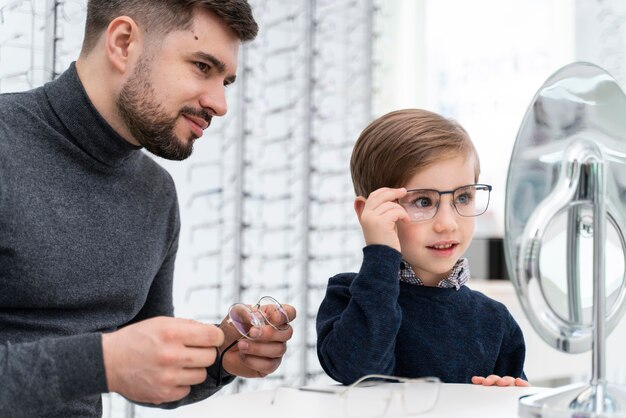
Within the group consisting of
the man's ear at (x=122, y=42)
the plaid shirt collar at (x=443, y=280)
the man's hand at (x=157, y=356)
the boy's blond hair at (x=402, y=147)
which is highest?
the man's ear at (x=122, y=42)

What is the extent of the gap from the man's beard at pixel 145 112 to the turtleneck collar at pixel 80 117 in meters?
0.04

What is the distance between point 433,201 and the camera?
45.1 inches

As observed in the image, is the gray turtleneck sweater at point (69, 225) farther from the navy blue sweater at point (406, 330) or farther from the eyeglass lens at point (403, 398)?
the eyeglass lens at point (403, 398)

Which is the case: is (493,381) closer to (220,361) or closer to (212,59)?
(220,361)

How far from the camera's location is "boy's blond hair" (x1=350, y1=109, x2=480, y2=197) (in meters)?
1.16

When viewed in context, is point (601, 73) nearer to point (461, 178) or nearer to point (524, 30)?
point (461, 178)

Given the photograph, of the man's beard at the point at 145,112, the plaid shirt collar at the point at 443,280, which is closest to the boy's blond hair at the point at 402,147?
the plaid shirt collar at the point at 443,280

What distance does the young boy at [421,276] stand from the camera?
107cm

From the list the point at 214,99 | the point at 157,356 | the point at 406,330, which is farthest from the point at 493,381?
the point at 214,99

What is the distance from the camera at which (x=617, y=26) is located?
232 centimetres

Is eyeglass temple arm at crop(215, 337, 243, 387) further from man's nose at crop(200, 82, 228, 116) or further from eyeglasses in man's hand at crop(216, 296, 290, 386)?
man's nose at crop(200, 82, 228, 116)

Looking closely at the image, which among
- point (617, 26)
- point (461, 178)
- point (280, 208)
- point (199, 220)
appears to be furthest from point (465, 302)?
point (617, 26)

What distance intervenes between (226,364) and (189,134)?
431mm

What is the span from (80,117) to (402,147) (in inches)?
22.2
